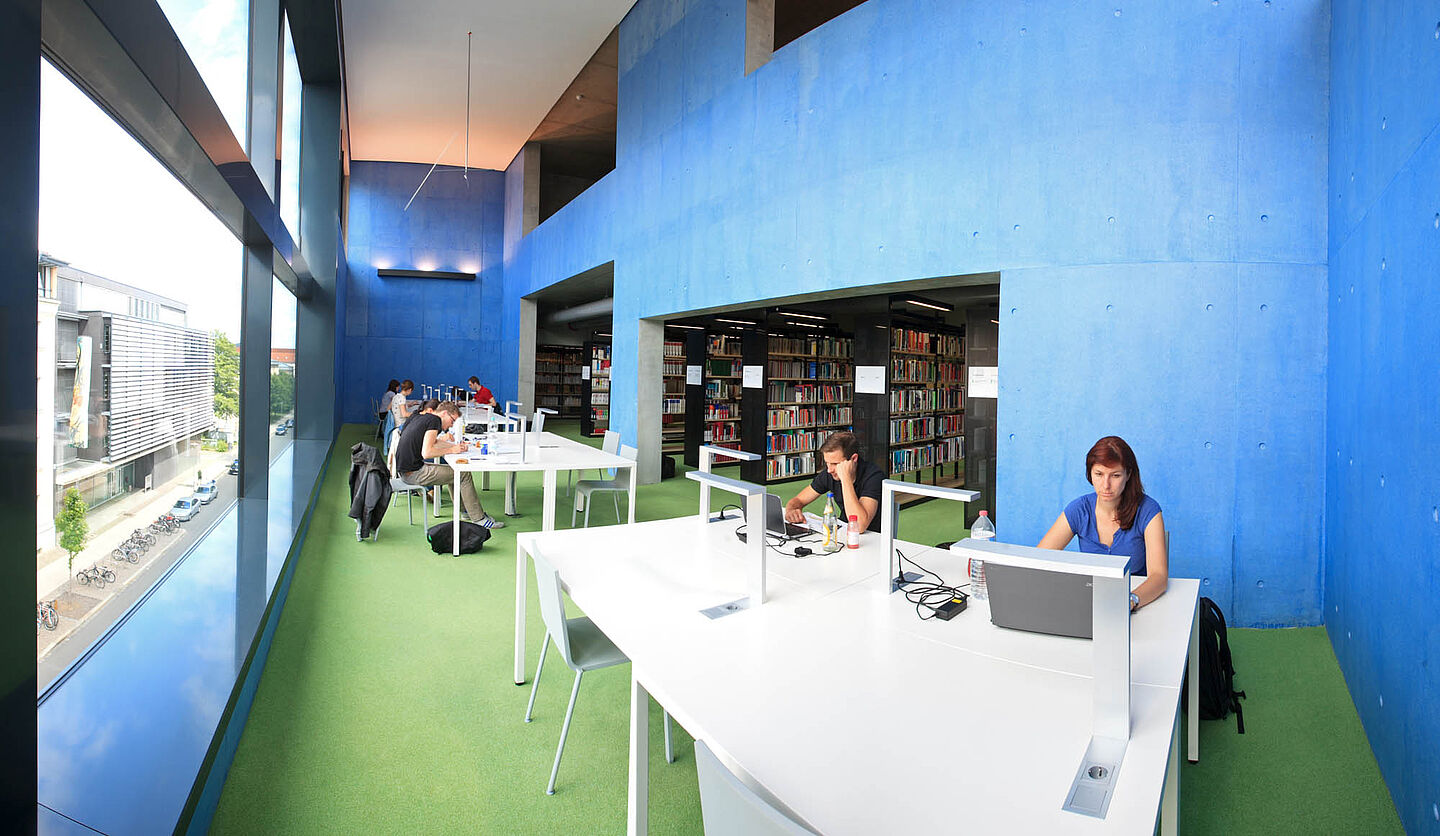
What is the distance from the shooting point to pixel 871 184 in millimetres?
5055

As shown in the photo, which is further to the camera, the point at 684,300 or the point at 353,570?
the point at 684,300

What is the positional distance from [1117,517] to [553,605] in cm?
209

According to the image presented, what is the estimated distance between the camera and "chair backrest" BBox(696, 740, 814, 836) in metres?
0.90

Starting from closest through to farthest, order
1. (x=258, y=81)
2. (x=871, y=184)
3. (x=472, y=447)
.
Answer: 1. (x=258, y=81)
2. (x=871, y=184)
3. (x=472, y=447)

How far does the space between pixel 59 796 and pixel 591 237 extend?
9.02 meters

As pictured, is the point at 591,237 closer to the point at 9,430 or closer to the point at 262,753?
the point at 262,753

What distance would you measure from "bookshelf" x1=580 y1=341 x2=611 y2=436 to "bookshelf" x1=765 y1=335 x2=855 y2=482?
546 cm

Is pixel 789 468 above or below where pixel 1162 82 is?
below

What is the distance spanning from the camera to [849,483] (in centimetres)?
343

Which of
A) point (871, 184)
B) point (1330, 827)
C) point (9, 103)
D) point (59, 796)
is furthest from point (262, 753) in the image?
point (871, 184)

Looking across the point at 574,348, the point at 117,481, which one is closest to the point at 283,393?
the point at 117,481

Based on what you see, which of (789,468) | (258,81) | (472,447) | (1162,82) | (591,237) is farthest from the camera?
(591,237)

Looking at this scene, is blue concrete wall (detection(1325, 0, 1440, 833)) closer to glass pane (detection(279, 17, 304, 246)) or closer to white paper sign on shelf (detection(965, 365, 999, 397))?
white paper sign on shelf (detection(965, 365, 999, 397))

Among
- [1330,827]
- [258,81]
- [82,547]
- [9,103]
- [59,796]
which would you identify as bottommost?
[1330,827]
